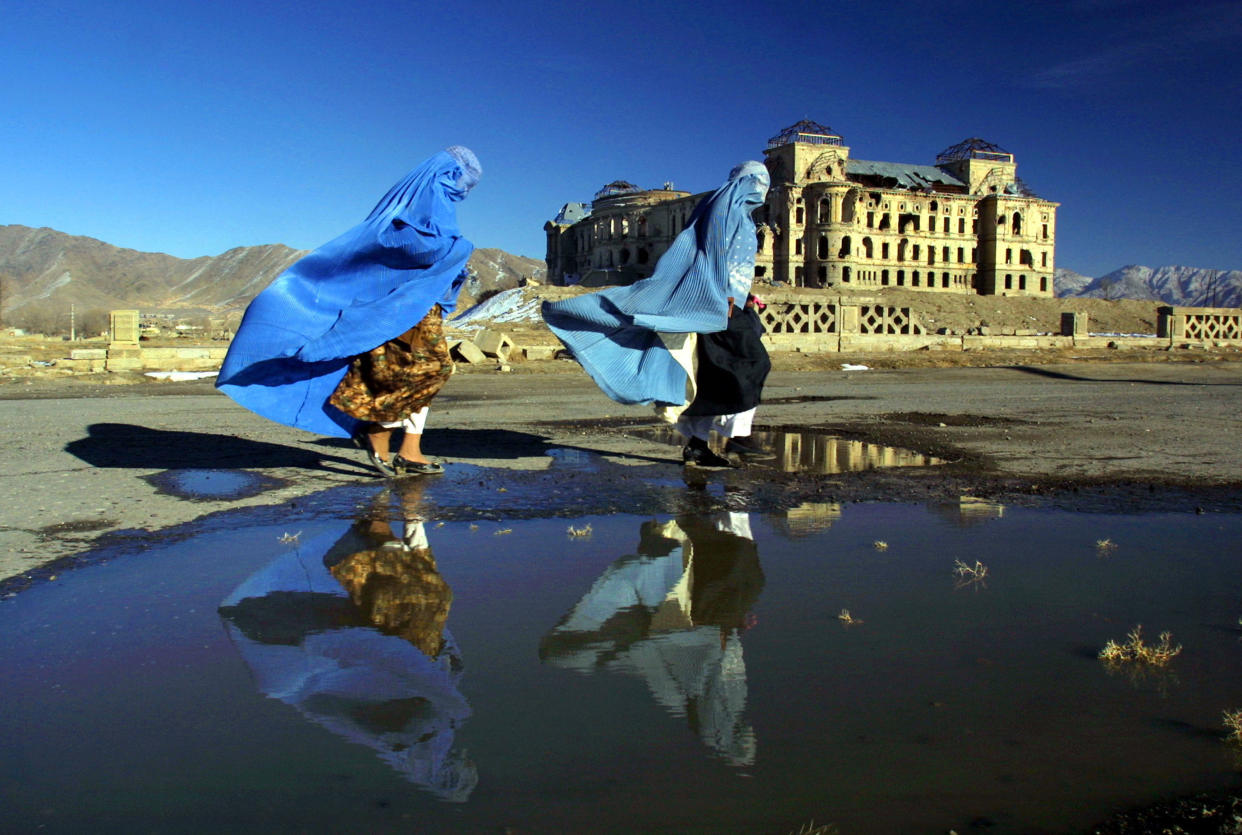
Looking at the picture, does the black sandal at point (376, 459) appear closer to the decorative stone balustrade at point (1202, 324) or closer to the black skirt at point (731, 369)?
the black skirt at point (731, 369)

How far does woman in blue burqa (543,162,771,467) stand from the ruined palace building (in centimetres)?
6701

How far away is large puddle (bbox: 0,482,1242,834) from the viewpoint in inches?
96.2

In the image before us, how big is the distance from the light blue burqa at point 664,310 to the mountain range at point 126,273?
343ft

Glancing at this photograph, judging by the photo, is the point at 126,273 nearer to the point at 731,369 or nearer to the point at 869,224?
the point at 869,224

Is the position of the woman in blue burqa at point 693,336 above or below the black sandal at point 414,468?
above

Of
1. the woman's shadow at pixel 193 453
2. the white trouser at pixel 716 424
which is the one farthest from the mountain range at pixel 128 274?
the white trouser at pixel 716 424

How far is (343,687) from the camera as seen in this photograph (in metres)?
3.16

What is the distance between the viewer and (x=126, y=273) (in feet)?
507

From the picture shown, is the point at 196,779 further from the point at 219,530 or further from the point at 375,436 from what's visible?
the point at 375,436

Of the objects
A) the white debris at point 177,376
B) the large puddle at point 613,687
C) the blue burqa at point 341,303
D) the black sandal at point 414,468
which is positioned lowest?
the large puddle at point 613,687

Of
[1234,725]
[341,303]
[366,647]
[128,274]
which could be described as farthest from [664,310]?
[128,274]

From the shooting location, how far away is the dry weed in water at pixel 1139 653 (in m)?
3.39

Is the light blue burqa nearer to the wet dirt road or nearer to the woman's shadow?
the wet dirt road

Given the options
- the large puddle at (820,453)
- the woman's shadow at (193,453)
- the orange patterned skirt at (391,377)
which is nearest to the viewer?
the orange patterned skirt at (391,377)
